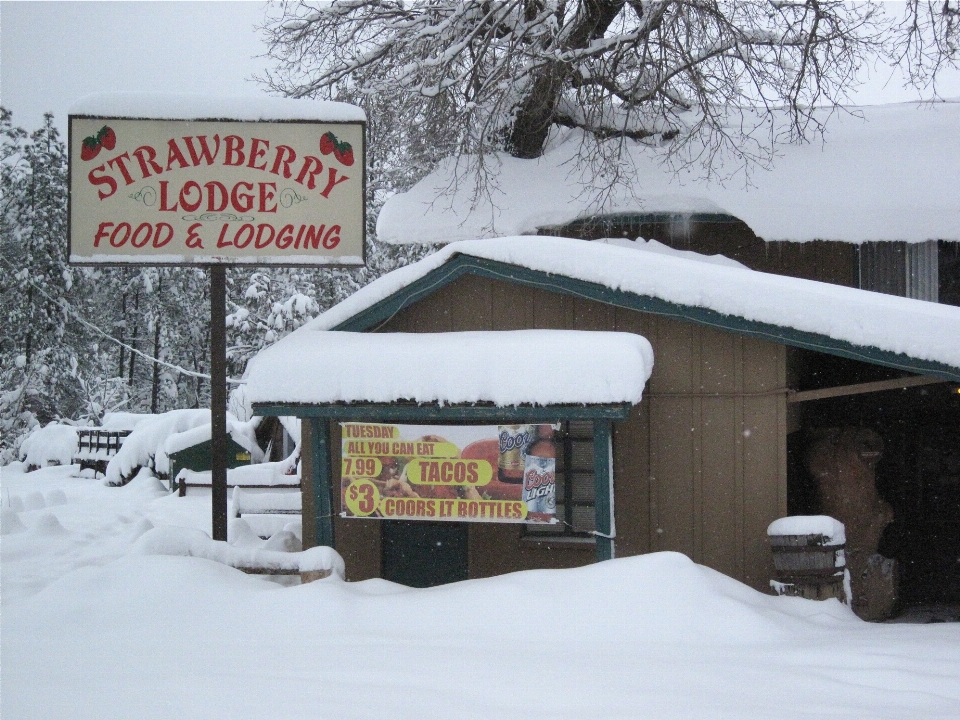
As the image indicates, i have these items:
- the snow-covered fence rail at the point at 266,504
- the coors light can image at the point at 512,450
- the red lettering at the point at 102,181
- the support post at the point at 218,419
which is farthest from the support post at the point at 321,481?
the snow-covered fence rail at the point at 266,504

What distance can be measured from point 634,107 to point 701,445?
6060 millimetres

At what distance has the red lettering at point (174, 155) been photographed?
8.84m

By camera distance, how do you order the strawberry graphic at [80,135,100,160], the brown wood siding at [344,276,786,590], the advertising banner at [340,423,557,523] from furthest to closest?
1. the strawberry graphic at [80,135,100,160]
2. the brown wood siding at [344,276,786,590]
3. the advertising banner at [340,423,557,523]

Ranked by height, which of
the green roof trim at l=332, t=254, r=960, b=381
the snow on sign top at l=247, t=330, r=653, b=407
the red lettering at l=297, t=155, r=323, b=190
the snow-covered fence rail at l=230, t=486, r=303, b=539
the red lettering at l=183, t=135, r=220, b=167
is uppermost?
the red lettering at l=183, t=135, r=220, b=167

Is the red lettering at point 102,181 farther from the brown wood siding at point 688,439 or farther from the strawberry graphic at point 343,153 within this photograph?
the brown wood siding at point 688,439

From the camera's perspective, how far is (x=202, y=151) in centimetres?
887

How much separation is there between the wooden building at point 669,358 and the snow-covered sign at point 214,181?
1.02m

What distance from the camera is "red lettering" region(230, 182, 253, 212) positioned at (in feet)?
29.2

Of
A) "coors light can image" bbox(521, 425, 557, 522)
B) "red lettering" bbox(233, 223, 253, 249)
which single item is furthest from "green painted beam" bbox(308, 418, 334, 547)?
"red lettering" bbox(233, 223, 253, 249)

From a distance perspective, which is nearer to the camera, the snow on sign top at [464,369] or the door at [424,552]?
the snow on sign top at [464,369]

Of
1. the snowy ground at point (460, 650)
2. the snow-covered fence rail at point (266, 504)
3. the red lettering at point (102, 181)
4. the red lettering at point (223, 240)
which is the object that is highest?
the red lettering at point (102, 181)

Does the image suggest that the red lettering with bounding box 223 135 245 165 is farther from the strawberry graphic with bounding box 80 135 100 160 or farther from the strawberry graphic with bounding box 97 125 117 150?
the strawberry graphic with bounding box 80 135 100 160

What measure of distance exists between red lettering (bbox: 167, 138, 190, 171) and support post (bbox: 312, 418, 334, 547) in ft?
10.3

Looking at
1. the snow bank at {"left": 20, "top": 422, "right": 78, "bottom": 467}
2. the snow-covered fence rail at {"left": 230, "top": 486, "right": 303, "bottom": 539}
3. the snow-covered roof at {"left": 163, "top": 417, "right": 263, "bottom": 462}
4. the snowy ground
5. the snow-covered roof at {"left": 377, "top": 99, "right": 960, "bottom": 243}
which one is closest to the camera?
the snowy ground
